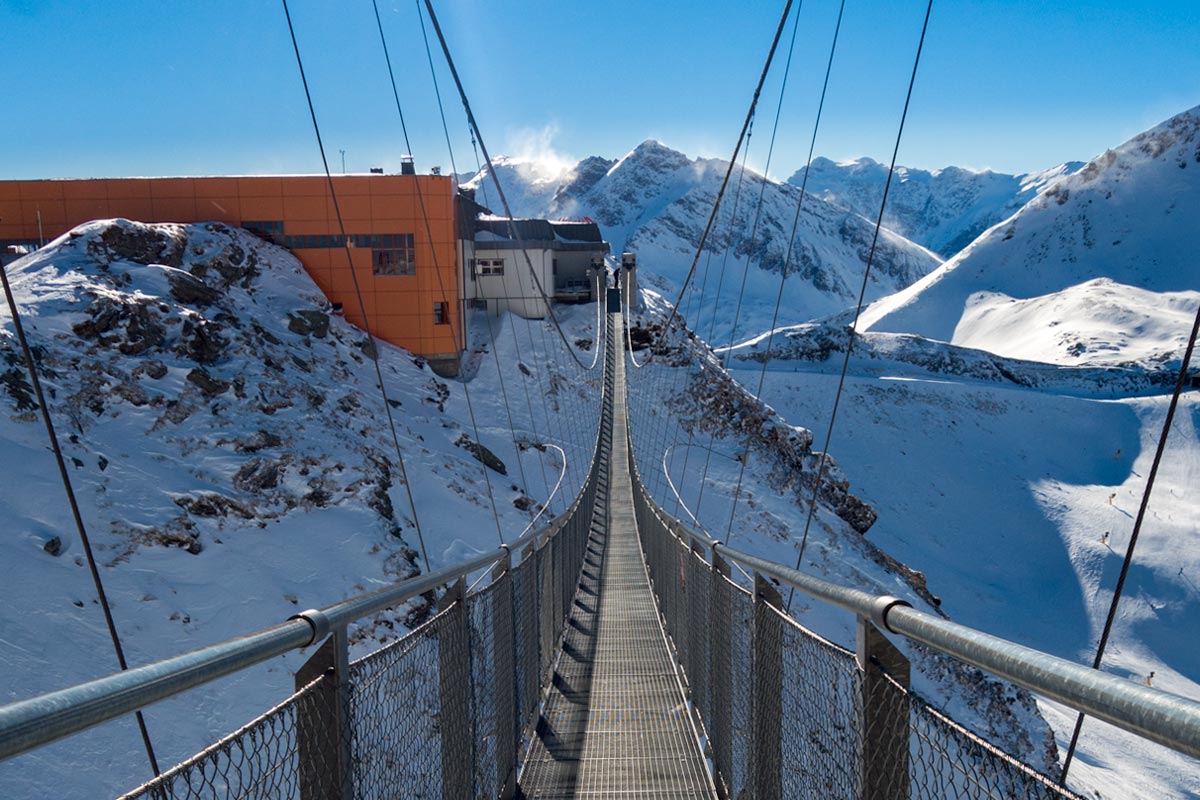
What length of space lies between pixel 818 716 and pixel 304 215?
21.7 m

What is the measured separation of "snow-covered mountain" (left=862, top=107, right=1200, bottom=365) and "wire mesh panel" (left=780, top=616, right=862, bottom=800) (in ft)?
215

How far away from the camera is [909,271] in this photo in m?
160

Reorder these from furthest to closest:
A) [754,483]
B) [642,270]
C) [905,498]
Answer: [642,270] < [905,498] < [754,483]

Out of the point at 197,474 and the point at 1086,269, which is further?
the point at 1086,269

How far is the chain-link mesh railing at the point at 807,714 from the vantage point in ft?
4.68

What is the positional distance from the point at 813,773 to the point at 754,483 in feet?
74.9

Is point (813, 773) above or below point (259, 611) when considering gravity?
above

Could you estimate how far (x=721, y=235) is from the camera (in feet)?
422

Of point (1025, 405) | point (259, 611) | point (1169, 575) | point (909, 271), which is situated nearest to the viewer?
point (259, 611)

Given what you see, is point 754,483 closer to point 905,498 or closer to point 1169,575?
point 905,498

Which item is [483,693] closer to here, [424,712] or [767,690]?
[424,712]

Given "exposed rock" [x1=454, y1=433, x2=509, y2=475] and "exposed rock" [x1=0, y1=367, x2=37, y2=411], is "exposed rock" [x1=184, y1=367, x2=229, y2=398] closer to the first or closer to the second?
"exposed rock" [x1=0, y1=367, x2=37, y2=411]

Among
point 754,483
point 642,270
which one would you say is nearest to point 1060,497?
point 754,483

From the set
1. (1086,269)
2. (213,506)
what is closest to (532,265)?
(213,506)
